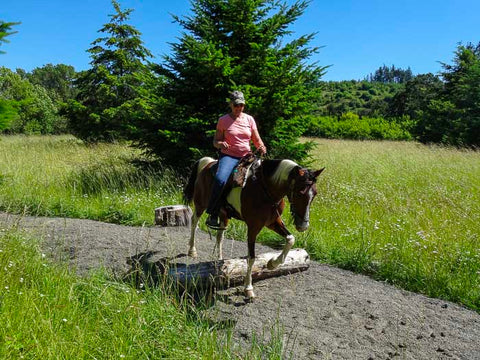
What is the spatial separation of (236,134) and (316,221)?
143 inches

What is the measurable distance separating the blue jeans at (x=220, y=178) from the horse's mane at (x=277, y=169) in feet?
1.70

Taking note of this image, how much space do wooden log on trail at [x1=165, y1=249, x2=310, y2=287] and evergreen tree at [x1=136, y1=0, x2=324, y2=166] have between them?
465 centimetres

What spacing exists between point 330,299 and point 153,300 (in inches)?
85.5

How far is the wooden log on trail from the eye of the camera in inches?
175

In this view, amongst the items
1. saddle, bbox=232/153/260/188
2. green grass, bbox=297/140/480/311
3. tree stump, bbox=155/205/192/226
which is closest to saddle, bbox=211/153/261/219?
saddle, bbox=232/153/260/188

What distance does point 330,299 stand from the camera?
4.54m

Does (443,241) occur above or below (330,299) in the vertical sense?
above

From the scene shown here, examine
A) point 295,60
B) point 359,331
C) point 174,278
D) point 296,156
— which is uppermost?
point 295,60

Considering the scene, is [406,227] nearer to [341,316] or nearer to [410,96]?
[341,316]

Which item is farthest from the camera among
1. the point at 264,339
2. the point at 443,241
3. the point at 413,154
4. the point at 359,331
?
the point at 413,154

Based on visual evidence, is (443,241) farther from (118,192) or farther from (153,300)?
(118,192)

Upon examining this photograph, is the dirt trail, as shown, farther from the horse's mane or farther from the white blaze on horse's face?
the horse's mane

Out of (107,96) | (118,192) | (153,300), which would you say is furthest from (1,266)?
(107,96)

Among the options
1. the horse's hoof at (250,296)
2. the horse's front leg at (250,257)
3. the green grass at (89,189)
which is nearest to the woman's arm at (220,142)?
the horse's front leg at (250,257)
